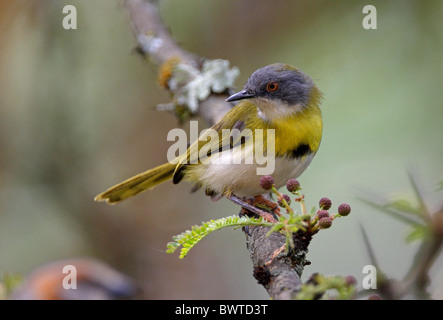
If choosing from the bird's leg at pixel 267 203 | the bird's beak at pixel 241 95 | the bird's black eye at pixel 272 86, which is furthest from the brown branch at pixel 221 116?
the bird's leg at pixel 267 203

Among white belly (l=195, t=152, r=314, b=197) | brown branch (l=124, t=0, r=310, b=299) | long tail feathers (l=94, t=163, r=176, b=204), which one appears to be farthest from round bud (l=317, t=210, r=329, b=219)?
long tail feathers (l=94, t=163, r=176, b=204)

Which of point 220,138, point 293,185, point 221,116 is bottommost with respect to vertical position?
point 293,185

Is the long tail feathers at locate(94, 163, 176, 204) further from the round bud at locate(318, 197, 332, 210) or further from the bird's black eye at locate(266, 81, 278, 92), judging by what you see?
the round bud at locate(318, 197, 332, 210)

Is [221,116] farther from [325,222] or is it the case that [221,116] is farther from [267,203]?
[325,222]

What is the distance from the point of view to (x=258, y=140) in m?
3.14

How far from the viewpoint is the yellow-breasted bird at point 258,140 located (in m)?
3.11

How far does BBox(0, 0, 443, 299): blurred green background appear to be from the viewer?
456 cm

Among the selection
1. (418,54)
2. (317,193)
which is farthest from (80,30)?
(418,54)

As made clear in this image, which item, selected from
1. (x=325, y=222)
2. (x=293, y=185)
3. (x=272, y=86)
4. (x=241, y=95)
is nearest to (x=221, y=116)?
(x=241, y=95)

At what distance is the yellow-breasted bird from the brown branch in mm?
353

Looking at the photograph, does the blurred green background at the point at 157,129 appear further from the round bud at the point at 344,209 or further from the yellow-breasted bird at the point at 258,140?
the round bud at the point at 344,209

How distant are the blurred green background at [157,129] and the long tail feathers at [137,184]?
3.04ft

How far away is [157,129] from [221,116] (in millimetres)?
1860

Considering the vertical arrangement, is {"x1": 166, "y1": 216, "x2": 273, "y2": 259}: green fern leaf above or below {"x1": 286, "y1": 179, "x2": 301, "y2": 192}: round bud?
below
